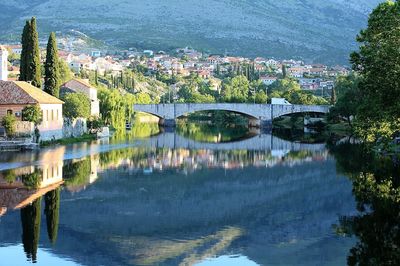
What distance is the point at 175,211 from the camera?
3105 cm

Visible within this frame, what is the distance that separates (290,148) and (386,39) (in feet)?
110

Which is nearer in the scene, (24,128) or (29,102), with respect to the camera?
(24,128)

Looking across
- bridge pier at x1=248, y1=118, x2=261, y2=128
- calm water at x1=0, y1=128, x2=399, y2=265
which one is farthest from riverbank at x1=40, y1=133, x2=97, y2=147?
bridge pier at x1=248, y1=118, x2=261, y2=128

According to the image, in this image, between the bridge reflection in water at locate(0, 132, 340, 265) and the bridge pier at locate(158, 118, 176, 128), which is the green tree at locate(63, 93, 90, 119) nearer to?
the bridge reflection in water at locate(0, 132, 340, 265)

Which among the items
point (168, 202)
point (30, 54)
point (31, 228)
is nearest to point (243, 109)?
point (30, 54)

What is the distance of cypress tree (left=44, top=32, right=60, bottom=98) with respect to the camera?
72.4 m

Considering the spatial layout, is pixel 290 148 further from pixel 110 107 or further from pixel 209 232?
pixel 209 232

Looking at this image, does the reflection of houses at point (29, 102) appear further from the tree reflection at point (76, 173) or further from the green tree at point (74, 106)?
the tree reflection at point (76, 173)

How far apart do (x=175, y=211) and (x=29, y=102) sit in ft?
117

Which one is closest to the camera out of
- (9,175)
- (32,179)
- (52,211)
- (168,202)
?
(52,211)

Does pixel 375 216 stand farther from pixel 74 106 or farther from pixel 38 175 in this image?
pixel 74 106

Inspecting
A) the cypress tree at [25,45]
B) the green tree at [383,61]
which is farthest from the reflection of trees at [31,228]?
the cypress tree at [25,45]

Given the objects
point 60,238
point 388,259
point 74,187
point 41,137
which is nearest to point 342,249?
point 388,259

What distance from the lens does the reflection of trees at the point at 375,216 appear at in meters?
21.6
